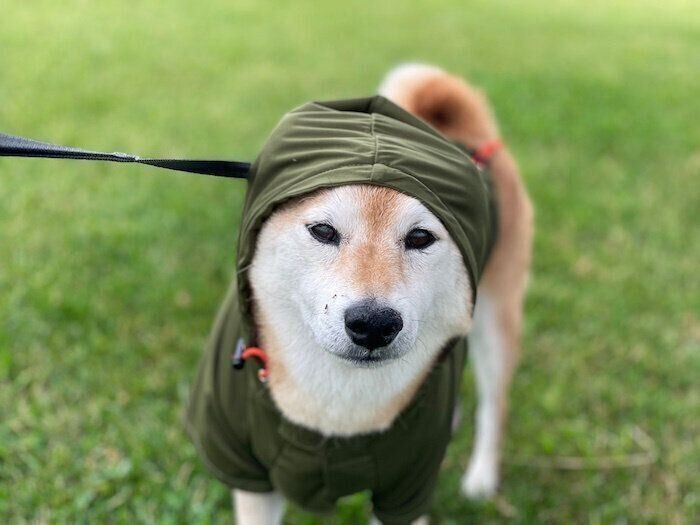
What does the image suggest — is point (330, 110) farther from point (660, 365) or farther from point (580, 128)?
point (580, 128)

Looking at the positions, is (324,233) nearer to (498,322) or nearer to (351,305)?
(351,305)

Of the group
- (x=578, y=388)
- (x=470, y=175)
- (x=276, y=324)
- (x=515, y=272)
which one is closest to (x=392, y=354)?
(x=276, y=324)

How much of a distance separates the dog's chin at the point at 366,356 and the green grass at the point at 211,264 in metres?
1.05

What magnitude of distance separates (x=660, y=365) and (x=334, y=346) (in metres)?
2.26

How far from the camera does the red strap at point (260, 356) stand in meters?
1.75

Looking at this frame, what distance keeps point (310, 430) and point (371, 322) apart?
46 centimetres

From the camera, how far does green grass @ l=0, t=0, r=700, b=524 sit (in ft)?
8.30

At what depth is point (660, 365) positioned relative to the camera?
3.22m

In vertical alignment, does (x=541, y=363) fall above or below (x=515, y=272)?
below

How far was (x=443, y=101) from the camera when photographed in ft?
7.95

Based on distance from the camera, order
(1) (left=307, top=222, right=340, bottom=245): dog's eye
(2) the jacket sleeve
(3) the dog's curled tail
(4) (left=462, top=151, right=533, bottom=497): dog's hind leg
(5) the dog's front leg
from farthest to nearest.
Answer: (4) (left=462, top=151, right=533, bottom=497): dog's hind leg < (3) the dog's curled tail < (5) the dog's front leg < (2) the jacket sleeve < (1) (left=307, top=222, right=340, bottom=245): dog's eye

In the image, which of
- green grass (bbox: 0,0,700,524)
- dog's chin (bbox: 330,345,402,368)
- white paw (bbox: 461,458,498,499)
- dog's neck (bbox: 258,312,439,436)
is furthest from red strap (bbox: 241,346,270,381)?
white paw (bbox: 461,458,498,499)

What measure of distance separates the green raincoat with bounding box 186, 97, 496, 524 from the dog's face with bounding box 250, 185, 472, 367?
45 millimetres

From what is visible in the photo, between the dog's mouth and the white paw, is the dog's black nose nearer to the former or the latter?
the dog's mouth
